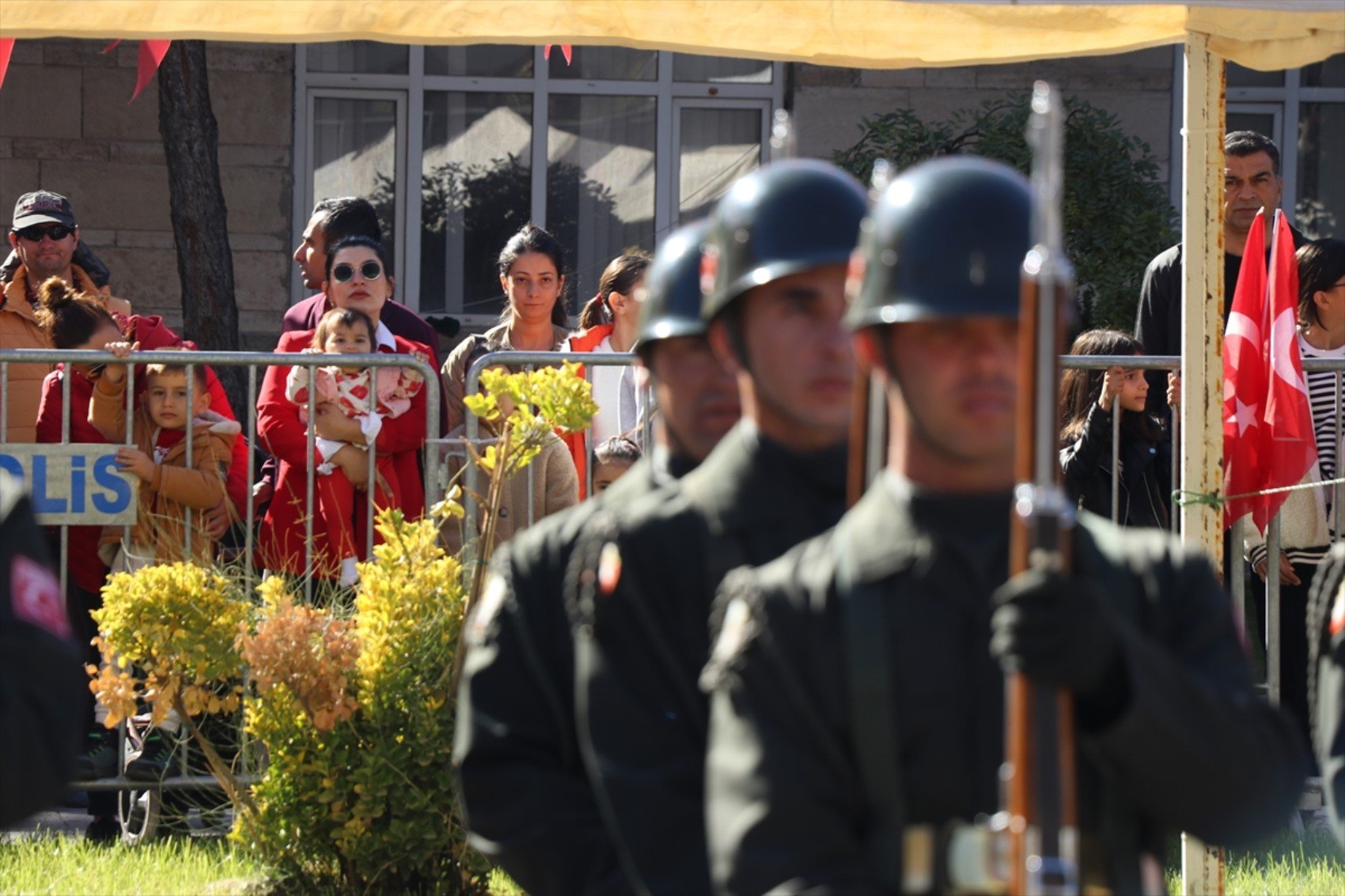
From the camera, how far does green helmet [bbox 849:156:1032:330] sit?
7.45 ft

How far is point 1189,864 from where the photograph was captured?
5336 millimetres

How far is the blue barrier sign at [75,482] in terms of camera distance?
6.52 m

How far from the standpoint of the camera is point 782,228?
2719 millimetres

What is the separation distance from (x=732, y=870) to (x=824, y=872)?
0.12 meters

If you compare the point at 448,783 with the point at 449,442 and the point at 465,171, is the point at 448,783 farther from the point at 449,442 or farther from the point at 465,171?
the point at 465,171

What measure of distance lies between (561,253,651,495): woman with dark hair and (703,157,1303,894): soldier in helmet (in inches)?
151

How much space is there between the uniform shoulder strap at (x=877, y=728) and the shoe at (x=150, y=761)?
4.61 m

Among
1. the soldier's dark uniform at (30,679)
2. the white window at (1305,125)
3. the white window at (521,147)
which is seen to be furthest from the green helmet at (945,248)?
the white window at (1305,125)

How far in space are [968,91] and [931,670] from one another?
10.4 meters

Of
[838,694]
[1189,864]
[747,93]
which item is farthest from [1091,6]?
[747,93]

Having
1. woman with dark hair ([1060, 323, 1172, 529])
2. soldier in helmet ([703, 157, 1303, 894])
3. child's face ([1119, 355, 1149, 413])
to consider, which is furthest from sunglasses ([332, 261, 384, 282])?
soldier in helmet ([703, 157, 1303, 894])

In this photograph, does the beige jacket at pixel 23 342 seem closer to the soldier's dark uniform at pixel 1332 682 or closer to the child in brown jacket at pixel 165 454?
the child in brown jacket at pixel 165 454

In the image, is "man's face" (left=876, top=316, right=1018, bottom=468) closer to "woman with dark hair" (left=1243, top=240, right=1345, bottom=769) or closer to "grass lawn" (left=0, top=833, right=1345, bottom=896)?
"grass lawn" (left=0, top=833, right=1345, bottom=896)

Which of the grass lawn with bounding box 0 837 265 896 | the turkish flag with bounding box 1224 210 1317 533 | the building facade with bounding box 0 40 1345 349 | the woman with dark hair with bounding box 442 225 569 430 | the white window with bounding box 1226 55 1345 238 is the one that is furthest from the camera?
the white window with bounding box 1226 55 1345 238
